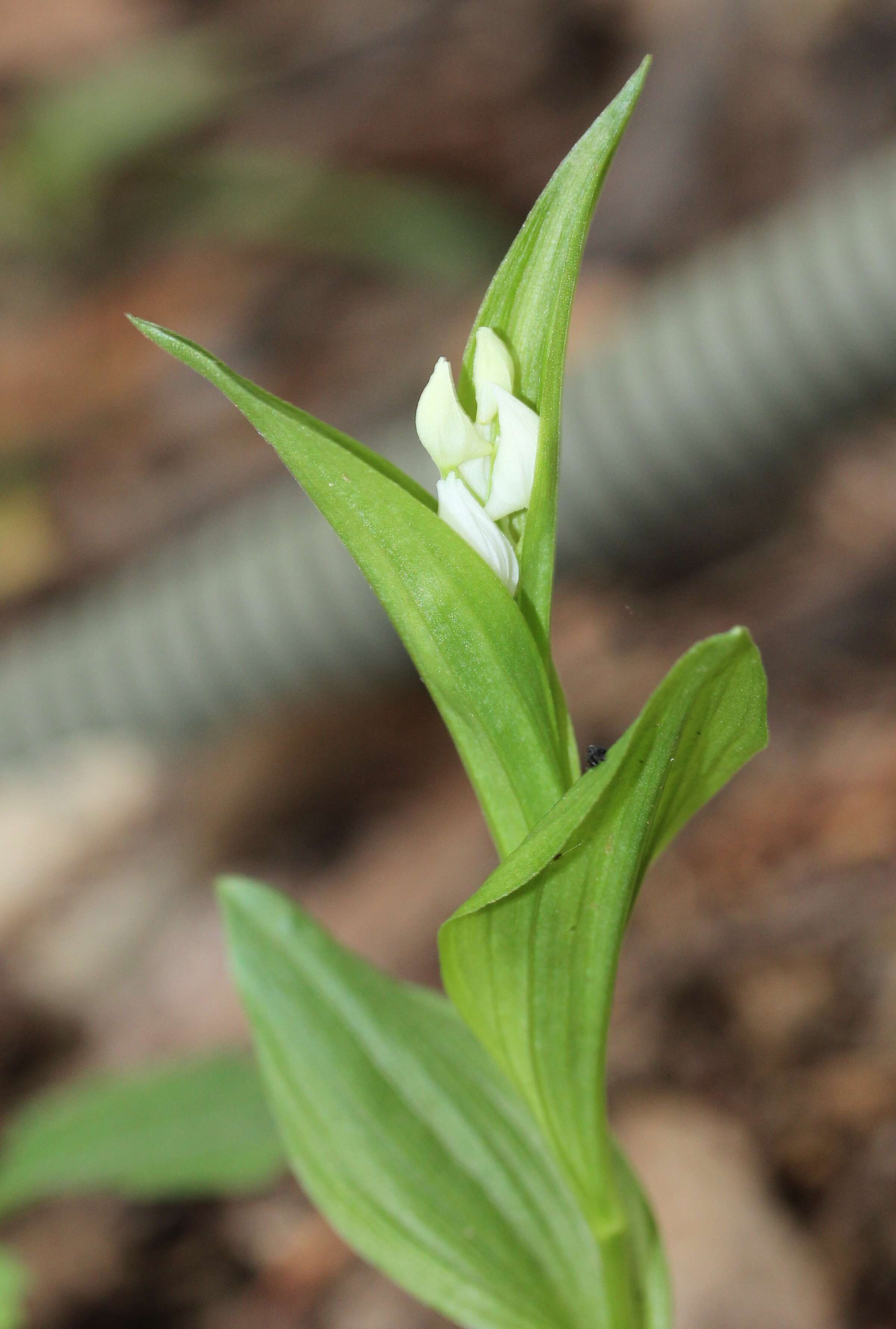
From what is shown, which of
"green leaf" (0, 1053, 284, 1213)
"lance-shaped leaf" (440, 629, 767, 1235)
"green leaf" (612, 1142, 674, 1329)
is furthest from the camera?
"green leaf" (0, 1053, 284, 1213)

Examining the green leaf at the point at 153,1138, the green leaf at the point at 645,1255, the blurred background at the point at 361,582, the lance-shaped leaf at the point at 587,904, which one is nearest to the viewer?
the lance-shaped leaf at the point at 587,904

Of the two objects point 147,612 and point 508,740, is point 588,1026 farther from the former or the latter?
point 147,612

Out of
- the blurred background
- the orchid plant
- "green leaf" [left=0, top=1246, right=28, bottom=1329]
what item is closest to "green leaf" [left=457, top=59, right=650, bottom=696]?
the orchid plant

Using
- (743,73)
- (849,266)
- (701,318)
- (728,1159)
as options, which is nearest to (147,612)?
(701,318)

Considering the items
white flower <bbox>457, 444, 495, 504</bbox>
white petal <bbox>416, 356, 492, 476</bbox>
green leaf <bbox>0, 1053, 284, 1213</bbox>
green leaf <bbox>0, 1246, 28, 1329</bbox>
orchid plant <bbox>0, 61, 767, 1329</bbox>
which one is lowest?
green leaf <bbox>0, 1053, 284, 1213</bbox>

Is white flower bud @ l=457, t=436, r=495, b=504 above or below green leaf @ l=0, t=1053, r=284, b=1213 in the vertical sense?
above

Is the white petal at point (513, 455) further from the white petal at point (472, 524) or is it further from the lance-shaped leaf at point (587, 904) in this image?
the lance-shaped leaf at point (587, 904)

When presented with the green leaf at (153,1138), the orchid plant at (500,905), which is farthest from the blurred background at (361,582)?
the orchid plant at (500,905)

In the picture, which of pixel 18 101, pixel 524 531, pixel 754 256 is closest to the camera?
pixel 524 531

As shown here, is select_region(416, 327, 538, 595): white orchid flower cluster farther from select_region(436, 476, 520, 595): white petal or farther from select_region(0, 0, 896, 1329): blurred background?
select_region(0, 0, 896, 1329): blurred background
